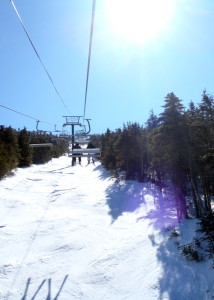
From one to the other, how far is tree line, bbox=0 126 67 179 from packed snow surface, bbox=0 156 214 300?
699cm

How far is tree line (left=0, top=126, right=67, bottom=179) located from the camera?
25.3m

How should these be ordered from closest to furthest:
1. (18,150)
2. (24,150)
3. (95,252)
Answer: (95,252) < (18,150) < (24,150)

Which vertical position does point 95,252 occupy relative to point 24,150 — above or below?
below

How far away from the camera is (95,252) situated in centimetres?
1104

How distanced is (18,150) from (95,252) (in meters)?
27.9

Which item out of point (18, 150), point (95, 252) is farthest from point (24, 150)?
point (95, 252)

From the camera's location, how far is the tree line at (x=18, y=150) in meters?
25.3

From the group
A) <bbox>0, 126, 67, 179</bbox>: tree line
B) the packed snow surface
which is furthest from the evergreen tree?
the packed snow surface

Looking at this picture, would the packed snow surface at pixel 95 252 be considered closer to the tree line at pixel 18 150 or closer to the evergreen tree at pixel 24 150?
the tree line at pixel 18 150

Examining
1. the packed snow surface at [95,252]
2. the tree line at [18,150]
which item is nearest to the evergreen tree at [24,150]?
the tree line at [18,150]

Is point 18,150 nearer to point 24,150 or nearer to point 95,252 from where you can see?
point 24,150

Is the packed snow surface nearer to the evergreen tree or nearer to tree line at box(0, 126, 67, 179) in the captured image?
tree line at box(0, 126, 67, 179)

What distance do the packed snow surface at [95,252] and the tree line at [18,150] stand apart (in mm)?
A: 6990

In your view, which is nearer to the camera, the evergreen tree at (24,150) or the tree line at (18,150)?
the tree line at (18,150)
